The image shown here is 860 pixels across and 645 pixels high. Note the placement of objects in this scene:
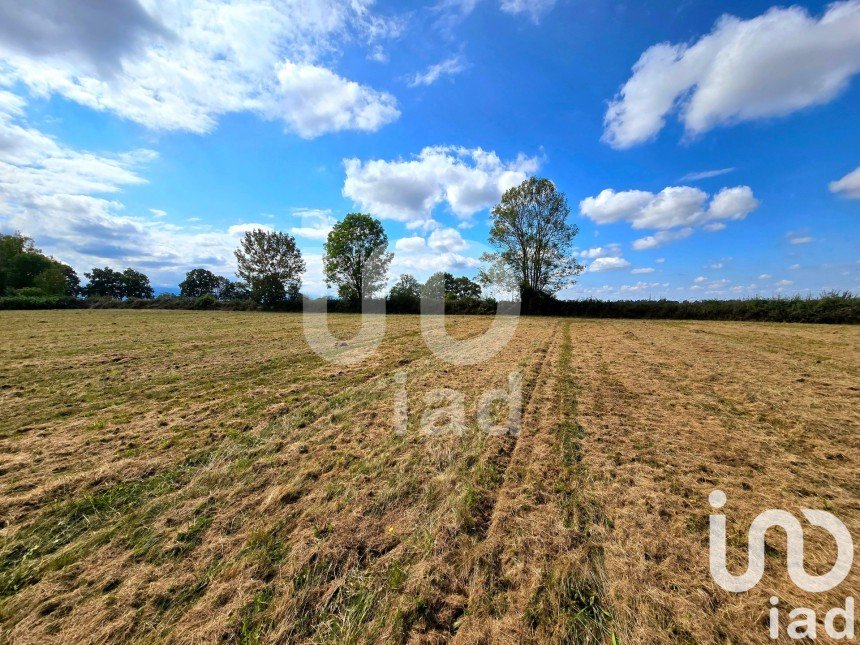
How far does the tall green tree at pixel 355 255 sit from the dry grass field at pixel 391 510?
33.0 metres

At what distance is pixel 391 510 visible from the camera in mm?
3100

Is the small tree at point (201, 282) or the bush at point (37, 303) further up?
the small tree at point (201, 282)

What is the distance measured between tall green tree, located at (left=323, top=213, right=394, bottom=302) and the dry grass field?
33.0 m

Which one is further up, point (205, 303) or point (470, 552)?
point (205, 303)

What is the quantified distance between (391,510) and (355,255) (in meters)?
38.2

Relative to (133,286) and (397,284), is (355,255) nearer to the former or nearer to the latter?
(397,284)

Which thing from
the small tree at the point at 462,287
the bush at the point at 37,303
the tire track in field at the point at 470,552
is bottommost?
the tire track in field at the point at 470,552

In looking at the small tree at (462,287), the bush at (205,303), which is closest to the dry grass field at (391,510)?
the bush at (205,303)

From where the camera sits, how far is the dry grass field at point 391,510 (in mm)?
2078

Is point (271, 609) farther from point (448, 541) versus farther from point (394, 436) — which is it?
point (394, 436)

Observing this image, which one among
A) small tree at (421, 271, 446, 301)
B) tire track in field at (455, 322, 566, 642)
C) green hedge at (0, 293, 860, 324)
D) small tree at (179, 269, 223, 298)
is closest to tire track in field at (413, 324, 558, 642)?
tire track in field at (455, 322, 566, 642)

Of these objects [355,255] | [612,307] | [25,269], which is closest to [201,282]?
[25,269]

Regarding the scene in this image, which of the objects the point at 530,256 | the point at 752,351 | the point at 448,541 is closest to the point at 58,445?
the point at 448,541

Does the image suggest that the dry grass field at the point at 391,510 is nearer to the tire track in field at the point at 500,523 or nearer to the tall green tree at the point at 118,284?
the tire track in field at the point at 500,523
